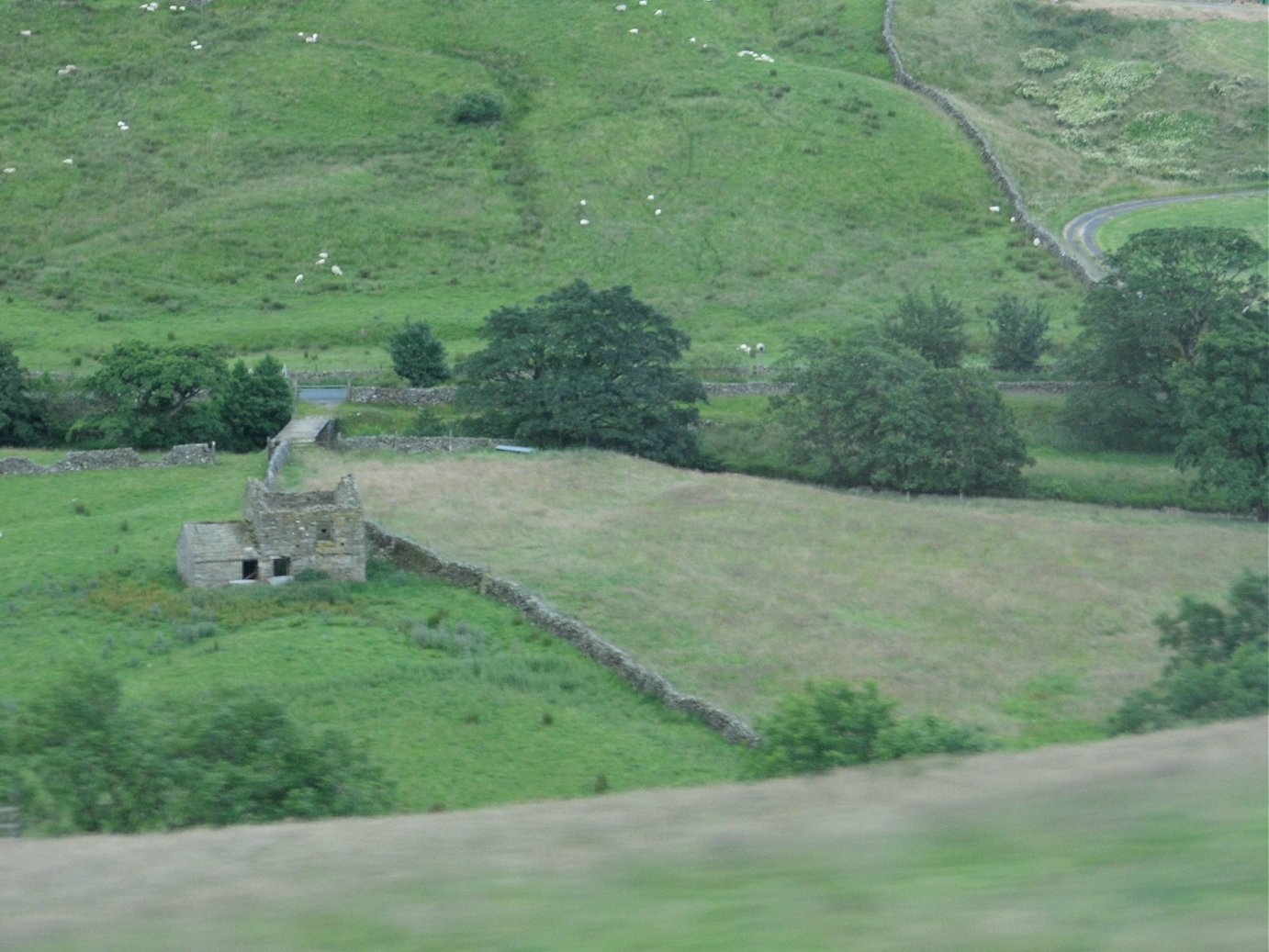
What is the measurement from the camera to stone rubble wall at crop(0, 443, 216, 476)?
4475 centimetres

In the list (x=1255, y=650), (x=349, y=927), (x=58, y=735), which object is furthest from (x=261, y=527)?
(x=349, y=927)

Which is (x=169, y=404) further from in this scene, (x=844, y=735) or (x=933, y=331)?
(x=844, y=735)

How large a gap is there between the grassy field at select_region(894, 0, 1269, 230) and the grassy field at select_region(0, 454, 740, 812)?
180ft

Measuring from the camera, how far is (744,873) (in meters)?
7.93

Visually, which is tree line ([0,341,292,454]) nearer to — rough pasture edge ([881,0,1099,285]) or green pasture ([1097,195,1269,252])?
rough pasture edge ([881,0,1099,285])

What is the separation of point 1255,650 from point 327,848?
1386 centimetres

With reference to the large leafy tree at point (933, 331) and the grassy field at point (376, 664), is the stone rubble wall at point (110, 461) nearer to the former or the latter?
the grassy field at point (376, 664)

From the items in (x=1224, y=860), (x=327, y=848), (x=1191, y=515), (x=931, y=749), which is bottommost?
(x=1191, y=515)

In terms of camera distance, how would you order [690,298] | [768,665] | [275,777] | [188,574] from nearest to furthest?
1. [275,777]
2. [768,665]
3. [188,574]
4. [690,298]

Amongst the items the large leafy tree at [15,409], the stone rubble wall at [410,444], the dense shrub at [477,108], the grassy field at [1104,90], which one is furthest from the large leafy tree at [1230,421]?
the dense shrub at [477,108]

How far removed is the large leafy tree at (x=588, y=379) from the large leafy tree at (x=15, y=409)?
1425 centimetres

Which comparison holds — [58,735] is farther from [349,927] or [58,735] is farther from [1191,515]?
[1191,515]

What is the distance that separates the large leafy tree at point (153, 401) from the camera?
49.9m

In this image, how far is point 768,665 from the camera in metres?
27.7
